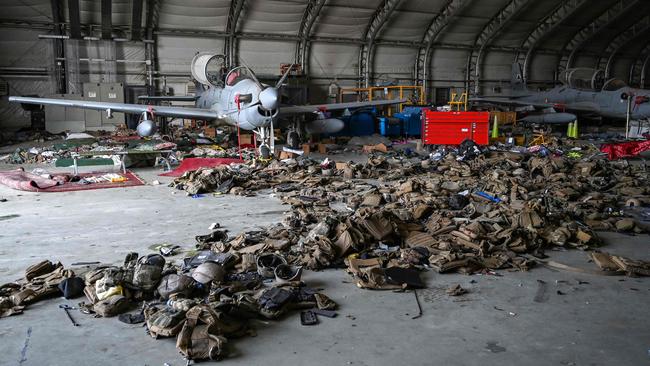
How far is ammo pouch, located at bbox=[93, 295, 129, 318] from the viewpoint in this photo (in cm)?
415

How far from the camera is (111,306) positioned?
4.18 meters

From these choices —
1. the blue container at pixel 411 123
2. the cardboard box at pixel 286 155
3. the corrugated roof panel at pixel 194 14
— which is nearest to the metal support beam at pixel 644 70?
the blue container at pixel 411 123

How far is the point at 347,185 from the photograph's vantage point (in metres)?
10.4

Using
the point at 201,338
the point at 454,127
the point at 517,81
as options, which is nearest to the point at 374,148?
the point at 454,127

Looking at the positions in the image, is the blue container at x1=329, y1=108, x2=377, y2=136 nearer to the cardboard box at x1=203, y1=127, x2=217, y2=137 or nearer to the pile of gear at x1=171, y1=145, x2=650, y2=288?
the cardboard box at x1=203, y1=127, x2=217, y2=137

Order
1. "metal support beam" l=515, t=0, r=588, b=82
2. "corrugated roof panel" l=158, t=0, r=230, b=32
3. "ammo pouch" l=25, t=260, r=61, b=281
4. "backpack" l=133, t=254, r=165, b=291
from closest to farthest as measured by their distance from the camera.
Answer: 1. "backpack" l=133, t=254, r=165, b=291
2. "ammo pouch" l=25, t=260, r=61, b=281
3. "corrugated roof panel" l=158, t=0, r=230, b=32
4. "metal support beam" l=515, t=0, r=588, b=82

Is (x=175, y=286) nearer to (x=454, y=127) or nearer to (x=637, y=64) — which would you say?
(x=454, y=127)

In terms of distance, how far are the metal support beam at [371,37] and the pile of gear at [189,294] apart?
22.5 metres

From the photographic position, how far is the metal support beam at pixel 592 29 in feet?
103

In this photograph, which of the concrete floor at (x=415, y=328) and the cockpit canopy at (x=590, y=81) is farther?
the cockpit canopy at (x=590, y=81)

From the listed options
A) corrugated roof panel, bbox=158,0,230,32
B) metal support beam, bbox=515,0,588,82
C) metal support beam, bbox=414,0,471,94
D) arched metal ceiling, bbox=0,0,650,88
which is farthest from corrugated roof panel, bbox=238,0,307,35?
metal support beam, bbox=515,0,588,82

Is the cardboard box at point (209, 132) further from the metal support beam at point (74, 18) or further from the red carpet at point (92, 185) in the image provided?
the red carpet at point (92, 185)

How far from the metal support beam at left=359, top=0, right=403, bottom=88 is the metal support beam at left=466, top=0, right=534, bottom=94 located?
295 inches

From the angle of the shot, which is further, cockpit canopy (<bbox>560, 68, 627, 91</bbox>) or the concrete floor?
cockpit canopy (<bbox>560, 68, 627, 91</bbox>)
